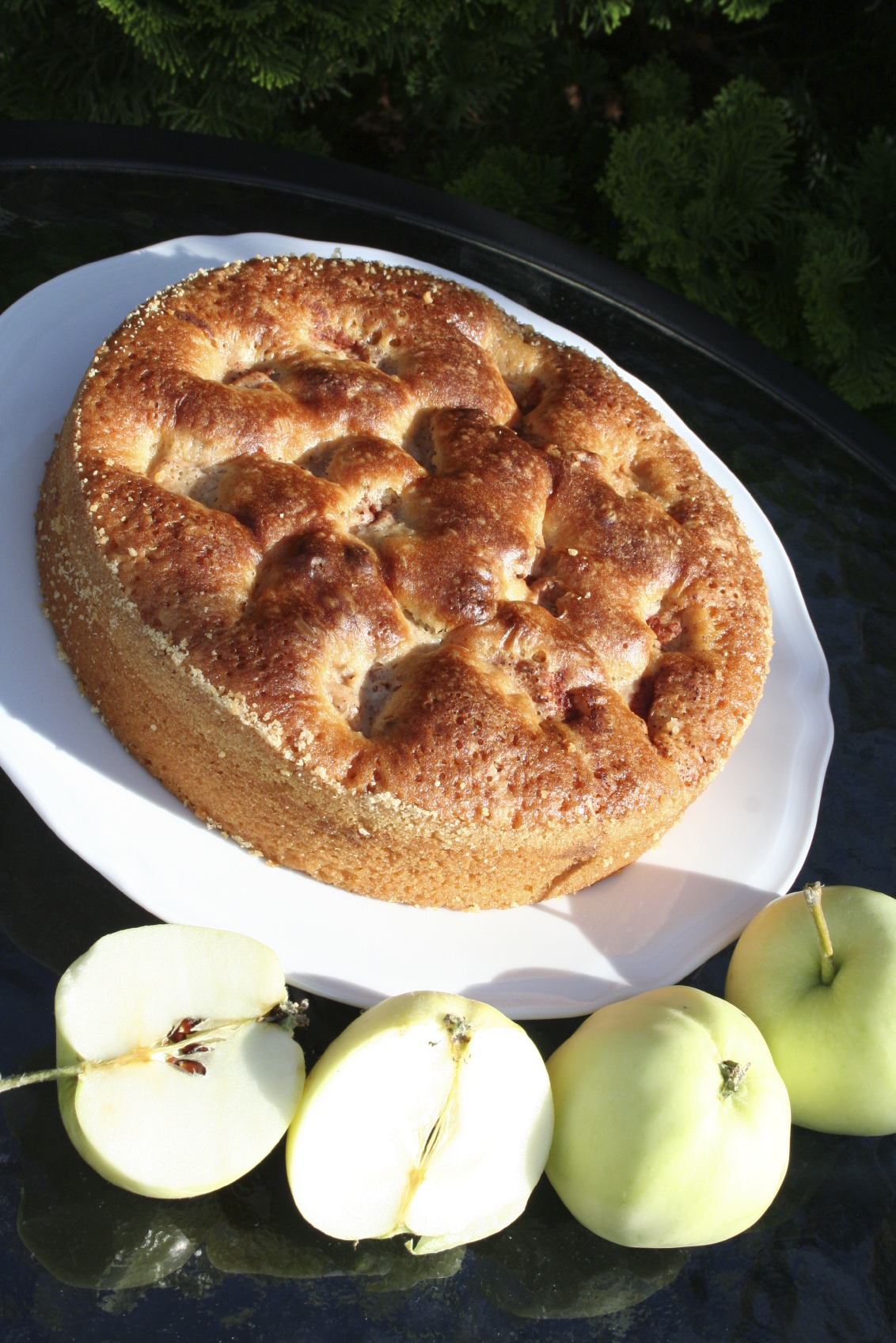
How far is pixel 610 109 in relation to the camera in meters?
3.06

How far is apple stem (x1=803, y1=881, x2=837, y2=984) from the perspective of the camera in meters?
1.30

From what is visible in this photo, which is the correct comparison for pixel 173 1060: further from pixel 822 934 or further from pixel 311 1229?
pixel 822 934

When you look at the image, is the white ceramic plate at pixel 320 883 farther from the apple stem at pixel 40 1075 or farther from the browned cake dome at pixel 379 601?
the apple stem at pixel 40 1075

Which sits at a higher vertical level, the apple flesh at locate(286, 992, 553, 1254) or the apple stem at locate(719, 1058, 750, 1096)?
the apple stem at locate(719, 1058, 750, 1096)

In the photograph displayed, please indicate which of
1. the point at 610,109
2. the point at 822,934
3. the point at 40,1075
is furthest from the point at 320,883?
the point at 610,109

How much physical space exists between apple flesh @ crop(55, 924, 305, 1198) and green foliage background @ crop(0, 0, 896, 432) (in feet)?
5.50

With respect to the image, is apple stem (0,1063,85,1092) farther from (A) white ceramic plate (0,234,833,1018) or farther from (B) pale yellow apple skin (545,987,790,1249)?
(B) pale yellow apple skin (545,987,790,1249)

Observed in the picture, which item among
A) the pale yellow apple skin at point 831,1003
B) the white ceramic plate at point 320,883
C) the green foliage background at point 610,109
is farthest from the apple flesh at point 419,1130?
the green foliage background at point 610,109

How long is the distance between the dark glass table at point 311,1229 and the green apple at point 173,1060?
0.07 metres

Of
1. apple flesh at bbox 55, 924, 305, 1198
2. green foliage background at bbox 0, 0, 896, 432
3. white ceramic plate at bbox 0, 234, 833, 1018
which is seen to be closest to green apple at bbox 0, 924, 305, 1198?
apple flesh at bbox 55, 924, 305, 1198

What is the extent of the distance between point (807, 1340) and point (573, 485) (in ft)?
3.37

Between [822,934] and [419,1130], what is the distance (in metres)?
0.51

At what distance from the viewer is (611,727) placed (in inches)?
55.1

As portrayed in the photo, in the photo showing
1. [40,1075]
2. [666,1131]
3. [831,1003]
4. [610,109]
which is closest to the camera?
[40,1075]
